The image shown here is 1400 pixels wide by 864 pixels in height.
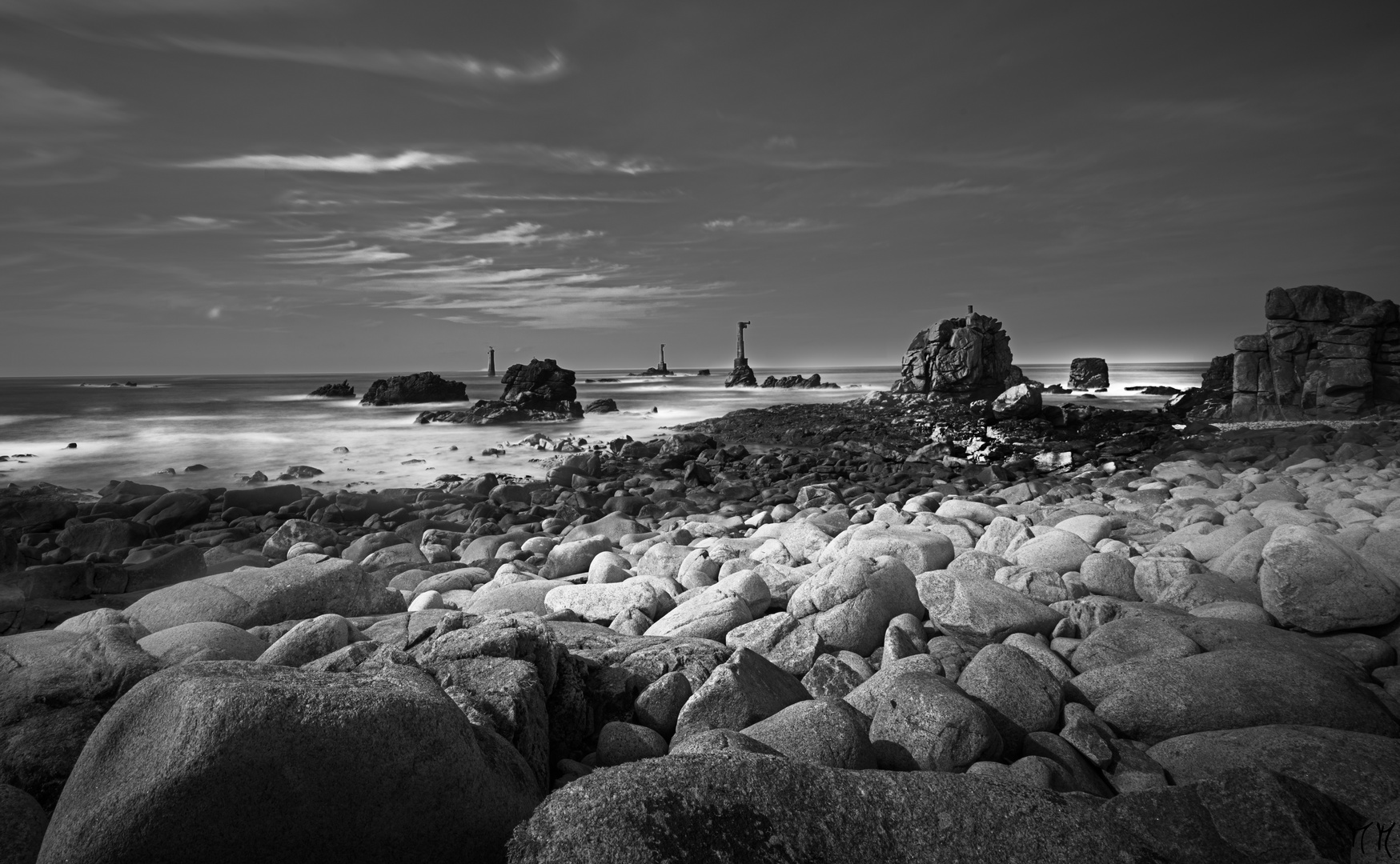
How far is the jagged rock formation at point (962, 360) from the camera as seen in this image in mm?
31719

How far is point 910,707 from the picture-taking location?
283cm

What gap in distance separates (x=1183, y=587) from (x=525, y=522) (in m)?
8.13

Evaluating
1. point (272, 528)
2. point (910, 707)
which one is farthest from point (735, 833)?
point (272, 528)

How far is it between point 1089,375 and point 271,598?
4926cm

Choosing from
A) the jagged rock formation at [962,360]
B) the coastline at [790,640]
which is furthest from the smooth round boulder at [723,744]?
the jagged rock formation at [962,360]

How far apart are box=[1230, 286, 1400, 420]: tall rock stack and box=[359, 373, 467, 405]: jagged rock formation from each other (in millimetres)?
36541

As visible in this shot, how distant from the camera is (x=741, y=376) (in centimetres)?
5675

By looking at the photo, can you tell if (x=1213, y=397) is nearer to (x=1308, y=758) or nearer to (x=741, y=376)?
(x=1308, y=758)

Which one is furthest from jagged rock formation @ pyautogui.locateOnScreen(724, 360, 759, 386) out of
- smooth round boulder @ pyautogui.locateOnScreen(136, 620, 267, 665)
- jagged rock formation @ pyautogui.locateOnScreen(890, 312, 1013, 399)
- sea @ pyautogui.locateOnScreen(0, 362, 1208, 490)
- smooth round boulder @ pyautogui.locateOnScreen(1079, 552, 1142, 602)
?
smooth round boulder @ pyautogui.locateOnScreen(136, 620, 267, 665)

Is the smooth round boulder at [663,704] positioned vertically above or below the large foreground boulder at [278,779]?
below

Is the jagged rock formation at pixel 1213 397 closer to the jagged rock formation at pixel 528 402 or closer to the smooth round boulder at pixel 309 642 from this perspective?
the jagged rock formation at pixel 528 402

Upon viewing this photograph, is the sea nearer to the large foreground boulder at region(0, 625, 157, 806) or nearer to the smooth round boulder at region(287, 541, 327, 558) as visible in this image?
the smooth round boulder at region(287, 541, 327, 558)

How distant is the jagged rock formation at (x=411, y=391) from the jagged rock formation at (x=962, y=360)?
25296mm

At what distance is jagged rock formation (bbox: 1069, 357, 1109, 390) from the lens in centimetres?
4444
